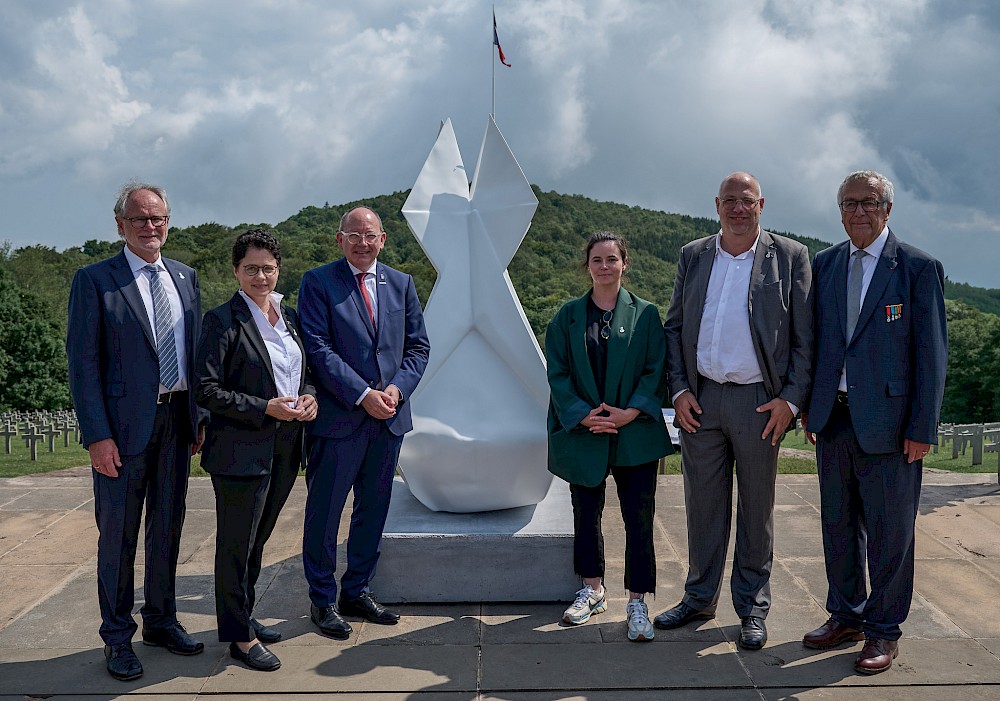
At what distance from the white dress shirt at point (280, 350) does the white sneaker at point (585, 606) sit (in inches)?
60.5

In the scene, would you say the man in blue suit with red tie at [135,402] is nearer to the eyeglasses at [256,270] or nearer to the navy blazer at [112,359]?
the navy blazer at [112,359]

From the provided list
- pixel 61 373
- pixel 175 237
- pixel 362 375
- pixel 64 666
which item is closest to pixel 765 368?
pixel 362 375

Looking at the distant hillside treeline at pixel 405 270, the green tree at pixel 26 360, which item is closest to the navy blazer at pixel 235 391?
the distant hillside treeline at pixel 405 270

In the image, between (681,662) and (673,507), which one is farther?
(673,507)

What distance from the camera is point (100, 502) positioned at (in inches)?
125

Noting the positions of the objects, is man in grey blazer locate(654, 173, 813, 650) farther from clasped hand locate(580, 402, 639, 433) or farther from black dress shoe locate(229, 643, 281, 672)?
black dress shoe locate(229, 643, 281, 672)

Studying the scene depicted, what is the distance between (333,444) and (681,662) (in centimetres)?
167

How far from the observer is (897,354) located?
126 inches

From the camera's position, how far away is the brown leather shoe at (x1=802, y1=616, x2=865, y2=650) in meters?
3.42

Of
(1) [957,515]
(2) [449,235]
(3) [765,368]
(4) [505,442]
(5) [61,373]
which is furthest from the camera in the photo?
(5) [61,373]

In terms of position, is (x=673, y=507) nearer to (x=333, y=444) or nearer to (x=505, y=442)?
(x=505, y=442)

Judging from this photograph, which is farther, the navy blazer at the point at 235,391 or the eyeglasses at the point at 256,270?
the eyeglasses at the point at 256,270

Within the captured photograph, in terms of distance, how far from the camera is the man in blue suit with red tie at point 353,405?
3.50 meters

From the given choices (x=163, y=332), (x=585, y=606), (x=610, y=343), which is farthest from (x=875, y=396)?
(x=163, y=332)
